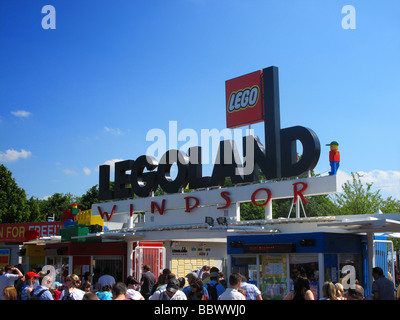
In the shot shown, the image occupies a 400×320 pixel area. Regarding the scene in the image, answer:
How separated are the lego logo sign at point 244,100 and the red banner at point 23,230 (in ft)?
45.6

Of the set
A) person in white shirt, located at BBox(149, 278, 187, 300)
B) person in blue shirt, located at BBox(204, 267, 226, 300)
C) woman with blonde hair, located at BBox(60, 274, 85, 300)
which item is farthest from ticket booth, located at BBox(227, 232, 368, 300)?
woman with blonde hair, located at BBox(60, 274, 85, 300)

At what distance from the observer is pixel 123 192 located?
2772 centimetres

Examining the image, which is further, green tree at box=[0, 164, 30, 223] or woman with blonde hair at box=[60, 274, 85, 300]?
green tree at box=[0, 164, 30, 223]

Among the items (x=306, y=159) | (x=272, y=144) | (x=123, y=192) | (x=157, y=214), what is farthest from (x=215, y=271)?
(x=123, y=192)

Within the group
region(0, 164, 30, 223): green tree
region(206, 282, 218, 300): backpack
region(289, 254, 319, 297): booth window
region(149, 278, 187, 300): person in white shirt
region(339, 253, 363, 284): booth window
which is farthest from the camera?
region(0, 164, 30, 223): green tree

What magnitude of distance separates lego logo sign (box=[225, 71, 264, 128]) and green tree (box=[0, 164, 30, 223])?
98.1 ft

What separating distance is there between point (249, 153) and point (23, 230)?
1794cm

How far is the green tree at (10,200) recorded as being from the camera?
46.0 metres

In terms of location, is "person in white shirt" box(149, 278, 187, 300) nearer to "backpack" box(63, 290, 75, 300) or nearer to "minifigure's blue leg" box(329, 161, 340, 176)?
"backpack" box(63, 290, 75, 300)

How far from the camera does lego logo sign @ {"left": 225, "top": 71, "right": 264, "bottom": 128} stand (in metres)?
22.4

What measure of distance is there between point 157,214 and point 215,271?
576 inches

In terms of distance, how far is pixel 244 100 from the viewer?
23.2 metres

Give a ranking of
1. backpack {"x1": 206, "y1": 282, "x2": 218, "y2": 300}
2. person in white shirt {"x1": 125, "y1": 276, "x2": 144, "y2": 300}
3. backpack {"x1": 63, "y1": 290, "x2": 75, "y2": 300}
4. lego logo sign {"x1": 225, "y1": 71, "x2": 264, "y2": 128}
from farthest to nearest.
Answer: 1. lego logo sign {"x1": 225, "y1": 71, "x2": 264, "y2": 128}
2. backpack {"x1": 206, "y1": 282, "x2": 218, "y2": 300}
3. person in white shirt {"x1": 125, "y1": 276, "x2": 144, "y2": 300}
4. backpack {"x1": 63, "y1": 290, "x2": 75, "y2": 300}

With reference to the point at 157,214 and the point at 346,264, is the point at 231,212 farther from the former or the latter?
the point at 346,264
